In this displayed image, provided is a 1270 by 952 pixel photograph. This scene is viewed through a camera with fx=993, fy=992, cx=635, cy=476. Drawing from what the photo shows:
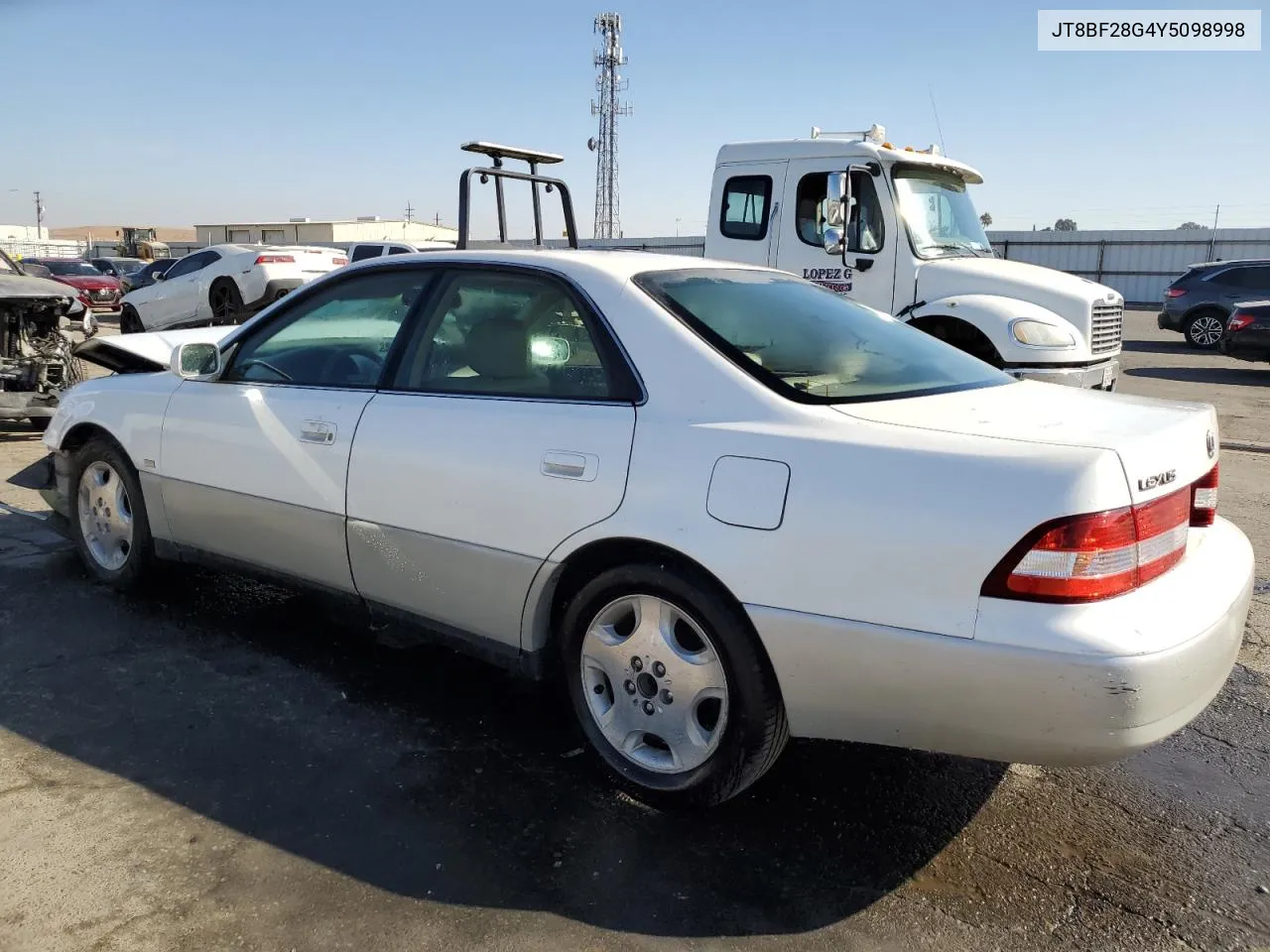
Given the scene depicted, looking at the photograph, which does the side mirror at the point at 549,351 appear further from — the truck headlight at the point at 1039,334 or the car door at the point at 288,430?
the truck headlight at the point at 1039,334

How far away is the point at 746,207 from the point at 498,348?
5548mm

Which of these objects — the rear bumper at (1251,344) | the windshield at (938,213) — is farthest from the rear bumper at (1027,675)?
the rear bumper at (1251,344)

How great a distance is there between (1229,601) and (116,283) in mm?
27158

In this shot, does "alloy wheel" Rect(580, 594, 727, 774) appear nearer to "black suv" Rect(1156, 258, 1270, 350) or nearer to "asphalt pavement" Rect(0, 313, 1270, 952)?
"asphalt pavement" Rect(0, 313, 1270, 952)

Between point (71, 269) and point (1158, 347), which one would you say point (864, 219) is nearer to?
point (1158, 347)

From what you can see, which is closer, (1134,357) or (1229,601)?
(1229,601)

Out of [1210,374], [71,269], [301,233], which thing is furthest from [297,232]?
[1210,374]

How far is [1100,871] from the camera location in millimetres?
2598

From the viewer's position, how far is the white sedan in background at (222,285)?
15891mm

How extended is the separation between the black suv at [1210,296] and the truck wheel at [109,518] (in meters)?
18.2

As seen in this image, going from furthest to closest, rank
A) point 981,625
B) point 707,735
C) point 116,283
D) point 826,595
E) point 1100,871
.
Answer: point 116,283
point 707,735
point 1100,871
point 826,595
point 981,625

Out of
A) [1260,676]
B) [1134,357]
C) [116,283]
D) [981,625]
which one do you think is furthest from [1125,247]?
[981,625]

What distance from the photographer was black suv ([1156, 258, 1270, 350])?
17203 mm

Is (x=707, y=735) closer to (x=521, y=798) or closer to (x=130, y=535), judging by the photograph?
(x=521, y=798)
